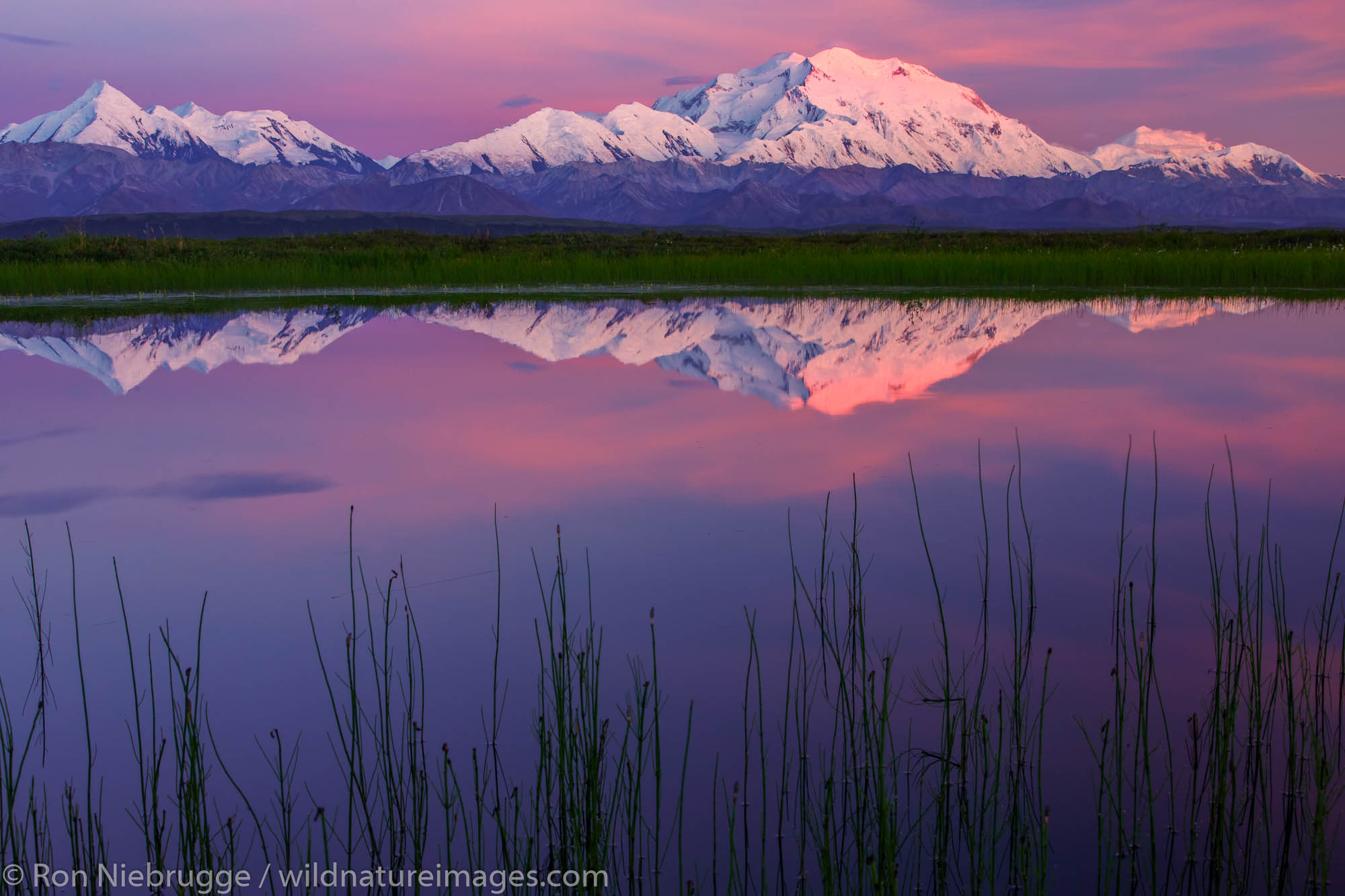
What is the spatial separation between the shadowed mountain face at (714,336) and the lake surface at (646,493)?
0.10 meters

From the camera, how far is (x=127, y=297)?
18438 mm

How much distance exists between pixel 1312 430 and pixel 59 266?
2162cm

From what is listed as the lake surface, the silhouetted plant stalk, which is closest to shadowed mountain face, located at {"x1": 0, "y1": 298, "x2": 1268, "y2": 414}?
the lake surface

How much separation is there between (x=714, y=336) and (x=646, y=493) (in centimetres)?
689

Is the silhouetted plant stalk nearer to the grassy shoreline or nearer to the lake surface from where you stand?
the lake surface

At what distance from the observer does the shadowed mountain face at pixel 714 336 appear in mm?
9742

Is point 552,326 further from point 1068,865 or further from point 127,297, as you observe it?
point 1068,865

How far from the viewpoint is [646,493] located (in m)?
5.82

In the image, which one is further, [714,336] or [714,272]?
[714,272]

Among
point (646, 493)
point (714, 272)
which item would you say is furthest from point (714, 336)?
point (714, 272)

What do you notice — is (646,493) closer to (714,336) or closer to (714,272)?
(714,336)

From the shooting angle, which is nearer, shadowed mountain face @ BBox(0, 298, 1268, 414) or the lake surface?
the lake surface

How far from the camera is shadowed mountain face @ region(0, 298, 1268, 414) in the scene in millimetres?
9742

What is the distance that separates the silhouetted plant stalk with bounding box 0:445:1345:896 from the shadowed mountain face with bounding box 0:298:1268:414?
470cm
